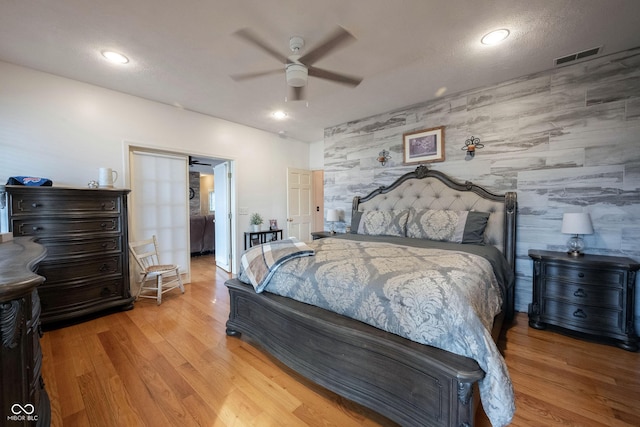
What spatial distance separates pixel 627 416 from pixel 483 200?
6.80 feet

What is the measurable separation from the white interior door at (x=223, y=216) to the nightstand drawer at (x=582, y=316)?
4.40m

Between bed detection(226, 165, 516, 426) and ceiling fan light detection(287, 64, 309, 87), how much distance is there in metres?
1.45

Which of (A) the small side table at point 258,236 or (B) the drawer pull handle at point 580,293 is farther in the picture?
(A) the small side table at point 258,236

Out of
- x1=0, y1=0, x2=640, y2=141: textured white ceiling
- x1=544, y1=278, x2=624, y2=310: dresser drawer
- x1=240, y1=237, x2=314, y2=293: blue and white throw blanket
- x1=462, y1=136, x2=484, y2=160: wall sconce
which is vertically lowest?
x1=544, y1=278, x2=624, y2=310: dresser drawer

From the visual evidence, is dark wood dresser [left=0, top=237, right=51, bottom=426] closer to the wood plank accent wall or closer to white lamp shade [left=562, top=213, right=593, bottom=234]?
white lamp shade [left=562, top=213, right=593, bottom=234]

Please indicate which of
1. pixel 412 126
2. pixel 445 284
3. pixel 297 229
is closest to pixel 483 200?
pixel 412 126

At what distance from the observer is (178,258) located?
398cm

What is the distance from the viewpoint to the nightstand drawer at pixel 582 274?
2.22 m

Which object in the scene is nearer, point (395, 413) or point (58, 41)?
point (395, 413)

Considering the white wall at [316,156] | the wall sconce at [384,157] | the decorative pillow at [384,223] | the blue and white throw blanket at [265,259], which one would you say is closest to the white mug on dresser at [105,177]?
the blue and white throw blanket at [265,259]

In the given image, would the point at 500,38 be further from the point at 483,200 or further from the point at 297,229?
the point at 297,229

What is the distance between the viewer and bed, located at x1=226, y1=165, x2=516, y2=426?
1.22 meters

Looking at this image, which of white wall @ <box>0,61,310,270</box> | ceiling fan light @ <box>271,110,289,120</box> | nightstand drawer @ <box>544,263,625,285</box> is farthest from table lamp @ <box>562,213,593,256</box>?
white wall @ <box>0,61,310,270</box>

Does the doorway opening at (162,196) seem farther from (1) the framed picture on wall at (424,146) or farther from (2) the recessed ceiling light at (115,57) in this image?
(1) the framed picture on wall at (424,146)
